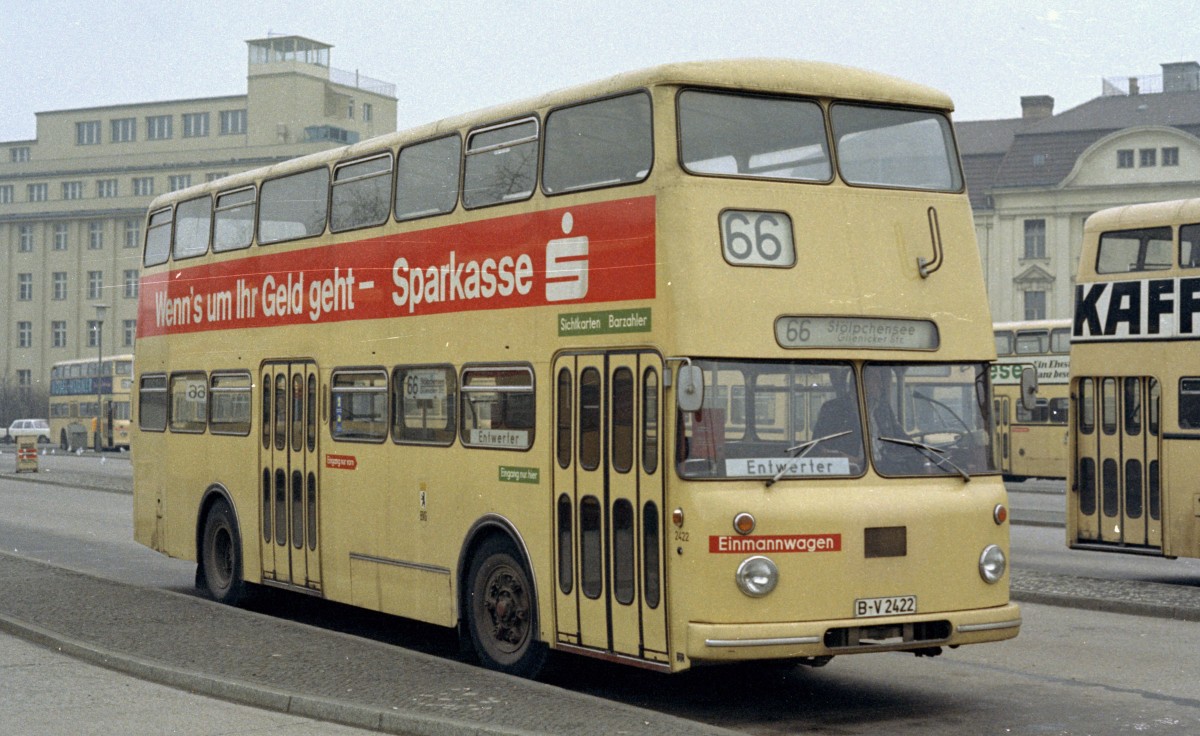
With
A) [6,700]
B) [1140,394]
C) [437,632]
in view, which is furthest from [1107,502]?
[6,700]

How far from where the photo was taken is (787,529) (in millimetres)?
9836

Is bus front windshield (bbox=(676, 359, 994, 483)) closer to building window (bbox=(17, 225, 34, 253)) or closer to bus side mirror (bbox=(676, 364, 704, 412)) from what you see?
bus side mirror (bbox=(676, 364, 704, 412))

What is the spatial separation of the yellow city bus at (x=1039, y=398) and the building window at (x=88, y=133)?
7969 cm

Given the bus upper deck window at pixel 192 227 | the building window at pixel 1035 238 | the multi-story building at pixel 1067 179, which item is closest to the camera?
the bus upper deck window at pixel 192 227

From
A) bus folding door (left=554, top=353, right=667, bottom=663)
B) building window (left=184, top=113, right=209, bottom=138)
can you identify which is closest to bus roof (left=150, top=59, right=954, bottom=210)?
bus folding door (left=554, top=353, right=667, bottom=663)

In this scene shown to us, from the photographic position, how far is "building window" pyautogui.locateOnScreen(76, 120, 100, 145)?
352 ft

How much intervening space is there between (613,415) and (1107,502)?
10.9 meters

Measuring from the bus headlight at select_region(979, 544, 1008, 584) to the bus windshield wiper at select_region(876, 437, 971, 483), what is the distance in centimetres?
46

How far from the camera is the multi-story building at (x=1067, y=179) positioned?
80.8 meters

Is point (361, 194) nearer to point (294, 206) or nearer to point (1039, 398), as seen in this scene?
point (294, 206)

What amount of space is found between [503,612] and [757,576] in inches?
99.8

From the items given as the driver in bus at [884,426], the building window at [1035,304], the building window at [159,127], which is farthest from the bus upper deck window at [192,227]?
the building window at [159,127]

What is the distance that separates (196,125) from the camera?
103 meters

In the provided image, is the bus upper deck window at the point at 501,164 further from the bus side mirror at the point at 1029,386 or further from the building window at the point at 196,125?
the building window at the point at 196,125
